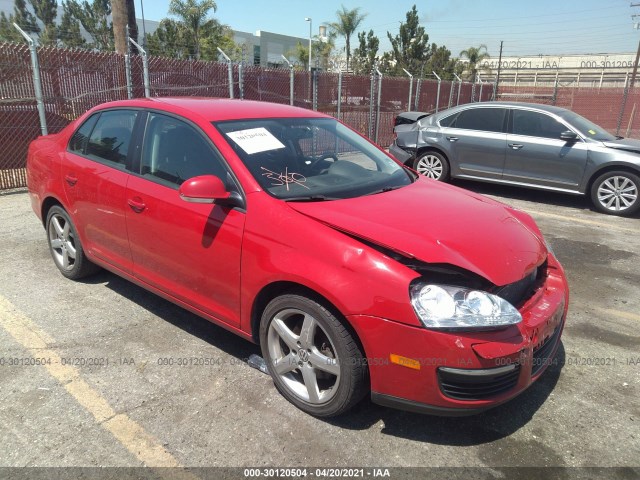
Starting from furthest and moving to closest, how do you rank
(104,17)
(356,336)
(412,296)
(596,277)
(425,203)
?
(104,17) < (596,277) < (425,203) < (356,336) < (412,296)

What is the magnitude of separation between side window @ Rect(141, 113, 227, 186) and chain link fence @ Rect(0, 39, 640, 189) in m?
5.87

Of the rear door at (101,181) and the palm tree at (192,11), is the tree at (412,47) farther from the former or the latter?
the rear door at (101,181)

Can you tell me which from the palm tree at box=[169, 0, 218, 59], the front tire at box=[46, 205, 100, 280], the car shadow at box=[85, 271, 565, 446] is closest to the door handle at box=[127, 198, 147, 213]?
the front tire at box=[46, 205, 100, 280]

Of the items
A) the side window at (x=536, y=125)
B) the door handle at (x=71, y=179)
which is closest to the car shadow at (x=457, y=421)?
the door handle at (x=71, y=179)

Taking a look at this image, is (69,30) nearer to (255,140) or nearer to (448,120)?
(448,120)

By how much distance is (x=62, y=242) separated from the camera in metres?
4.34

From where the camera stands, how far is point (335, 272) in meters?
2.36

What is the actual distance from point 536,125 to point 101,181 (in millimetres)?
6909

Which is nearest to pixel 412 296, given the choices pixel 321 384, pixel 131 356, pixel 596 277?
pixel 321 384

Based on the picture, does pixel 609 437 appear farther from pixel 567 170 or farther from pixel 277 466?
pixel 567 170

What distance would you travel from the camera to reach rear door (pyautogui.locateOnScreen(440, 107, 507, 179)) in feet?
27.0

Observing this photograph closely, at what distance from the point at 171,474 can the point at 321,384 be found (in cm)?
87

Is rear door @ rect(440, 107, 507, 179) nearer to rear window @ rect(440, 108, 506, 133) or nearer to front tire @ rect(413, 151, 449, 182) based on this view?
rear window @ rect(440, 108, 506, 133)

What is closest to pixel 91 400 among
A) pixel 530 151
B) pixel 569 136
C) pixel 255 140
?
pixel 255 140
